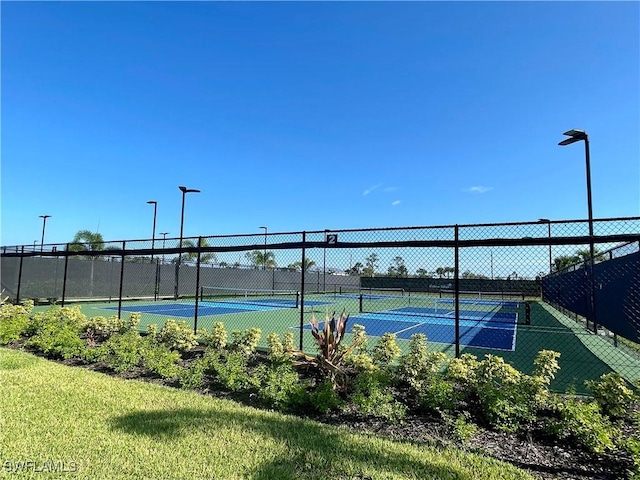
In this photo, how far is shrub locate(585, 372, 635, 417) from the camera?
3.53 metres

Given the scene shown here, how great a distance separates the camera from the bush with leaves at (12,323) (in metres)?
7.32

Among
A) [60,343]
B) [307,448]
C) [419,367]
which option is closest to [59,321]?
[60,343]

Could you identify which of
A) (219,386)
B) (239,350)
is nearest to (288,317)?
(239,350)

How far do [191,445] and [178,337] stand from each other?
3.57 m

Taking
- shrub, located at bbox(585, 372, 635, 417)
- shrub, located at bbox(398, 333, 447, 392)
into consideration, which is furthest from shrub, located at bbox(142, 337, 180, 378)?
shrub, located at bbox(585, 372, 635, 417)

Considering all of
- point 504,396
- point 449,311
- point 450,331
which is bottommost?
point 450,331

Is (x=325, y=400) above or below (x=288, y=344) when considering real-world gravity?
below

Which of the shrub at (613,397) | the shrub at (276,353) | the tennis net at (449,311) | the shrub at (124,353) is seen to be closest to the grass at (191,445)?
the shrub at (276,353)

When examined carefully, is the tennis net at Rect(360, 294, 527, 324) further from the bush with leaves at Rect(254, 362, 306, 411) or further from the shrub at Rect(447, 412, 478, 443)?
the shrub at Rect(447, 412, 478, 443)

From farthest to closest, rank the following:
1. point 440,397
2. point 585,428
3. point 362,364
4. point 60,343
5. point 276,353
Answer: point 60,343 → point 276,353 → point 362,364 → point 440,397 → point 585,428

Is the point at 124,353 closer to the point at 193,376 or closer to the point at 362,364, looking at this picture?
the point at 193,376

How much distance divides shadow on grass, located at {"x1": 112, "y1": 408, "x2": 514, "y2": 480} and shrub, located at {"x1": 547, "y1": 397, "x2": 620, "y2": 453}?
103 centimetres

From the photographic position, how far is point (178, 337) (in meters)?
6.43

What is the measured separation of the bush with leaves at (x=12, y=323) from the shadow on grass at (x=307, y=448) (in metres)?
5.43
